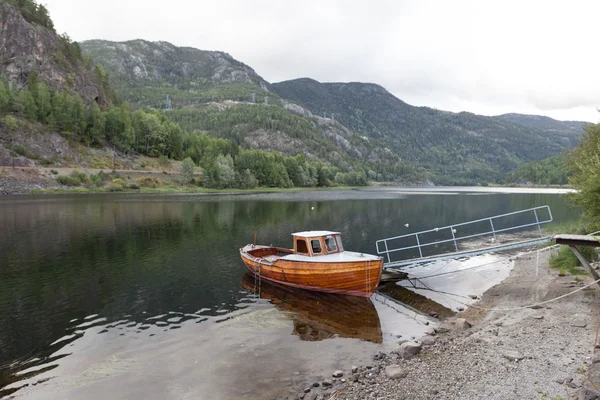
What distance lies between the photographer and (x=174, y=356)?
15.6m

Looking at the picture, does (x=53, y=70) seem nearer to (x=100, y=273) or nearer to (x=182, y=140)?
(x=182, y=140)

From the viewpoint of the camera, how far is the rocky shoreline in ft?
34.5

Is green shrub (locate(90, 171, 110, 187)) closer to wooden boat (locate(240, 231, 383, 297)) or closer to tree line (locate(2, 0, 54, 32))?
tree line (locate(2, 0, 54, 32))

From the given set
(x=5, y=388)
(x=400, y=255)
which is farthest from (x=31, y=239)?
(x=400, y=255)

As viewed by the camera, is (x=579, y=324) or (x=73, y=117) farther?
(x=73, y=117)

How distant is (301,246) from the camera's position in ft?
87.7

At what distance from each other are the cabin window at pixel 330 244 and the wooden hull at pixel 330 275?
7.98 feet

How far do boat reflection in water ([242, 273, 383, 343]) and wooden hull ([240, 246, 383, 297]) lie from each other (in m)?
0.52

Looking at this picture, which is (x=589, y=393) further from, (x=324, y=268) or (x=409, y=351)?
(x=324, y=268)

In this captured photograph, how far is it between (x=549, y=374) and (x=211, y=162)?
545ft

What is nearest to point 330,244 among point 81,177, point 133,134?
point 81,177

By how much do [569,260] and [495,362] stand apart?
1986cm

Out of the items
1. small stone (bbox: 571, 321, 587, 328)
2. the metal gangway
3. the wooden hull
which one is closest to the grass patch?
the metal gangway

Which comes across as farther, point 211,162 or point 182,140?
point 182,140
